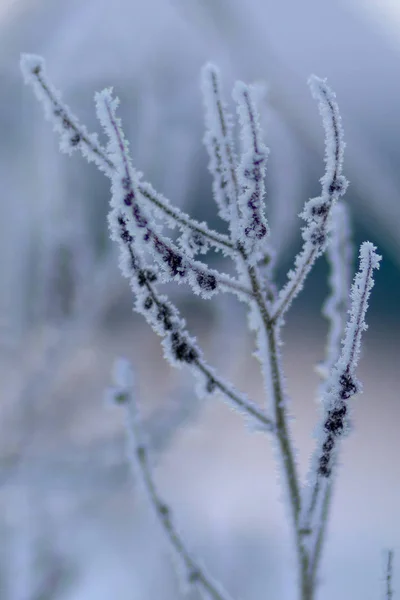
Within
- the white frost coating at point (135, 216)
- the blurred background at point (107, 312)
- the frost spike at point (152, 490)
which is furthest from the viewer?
the blurred background at point (107, 312)

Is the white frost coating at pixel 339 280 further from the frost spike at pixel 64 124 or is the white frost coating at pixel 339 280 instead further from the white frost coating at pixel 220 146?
the frost spike at pixel 64 124

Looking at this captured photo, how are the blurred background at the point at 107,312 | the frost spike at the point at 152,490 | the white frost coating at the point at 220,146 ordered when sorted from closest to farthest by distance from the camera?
the white frost coating at the point at 220,146
the frost spike at the point at 152,490
the blurred background at the point at 107,312

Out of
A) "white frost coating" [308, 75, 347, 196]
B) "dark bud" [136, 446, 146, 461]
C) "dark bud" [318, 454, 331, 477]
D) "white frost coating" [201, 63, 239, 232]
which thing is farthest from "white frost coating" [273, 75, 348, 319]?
"dark bud" [136, 446, 146, 461]

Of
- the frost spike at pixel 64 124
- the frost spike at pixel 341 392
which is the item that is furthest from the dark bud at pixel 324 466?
the frost spike at pixel 64 124

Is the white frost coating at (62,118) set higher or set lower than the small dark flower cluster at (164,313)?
higher

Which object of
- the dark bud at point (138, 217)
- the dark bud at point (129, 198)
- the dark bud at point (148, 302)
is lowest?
the dark bud at point (148, 302)

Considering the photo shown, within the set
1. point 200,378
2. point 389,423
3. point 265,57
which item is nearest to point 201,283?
point 200,378

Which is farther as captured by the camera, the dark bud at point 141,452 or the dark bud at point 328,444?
the dark bud at point 141,452
